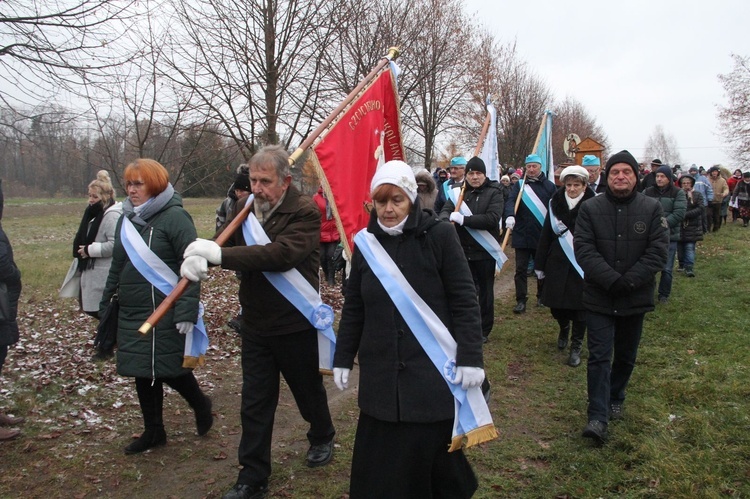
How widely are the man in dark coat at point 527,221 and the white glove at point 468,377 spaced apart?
6002mm

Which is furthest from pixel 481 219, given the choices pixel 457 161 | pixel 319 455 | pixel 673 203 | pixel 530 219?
pixel 673 203

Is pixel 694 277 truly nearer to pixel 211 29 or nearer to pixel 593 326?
pixel 593 326

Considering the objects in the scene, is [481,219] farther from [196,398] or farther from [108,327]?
[108,327]

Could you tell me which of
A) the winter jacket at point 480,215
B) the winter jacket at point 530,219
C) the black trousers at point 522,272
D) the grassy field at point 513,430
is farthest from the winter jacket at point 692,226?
the winter jacket at point 480,215

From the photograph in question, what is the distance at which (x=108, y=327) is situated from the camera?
14.1 feet

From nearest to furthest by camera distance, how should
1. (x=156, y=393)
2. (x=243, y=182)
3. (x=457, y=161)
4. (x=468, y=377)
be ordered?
(x=468, y=377)
(x=156, y=393)
(x=243, y=182)
(x=457, y=161)

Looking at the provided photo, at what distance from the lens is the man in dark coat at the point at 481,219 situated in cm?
695

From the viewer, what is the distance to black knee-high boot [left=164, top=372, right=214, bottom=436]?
4.39 meters

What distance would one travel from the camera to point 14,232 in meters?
23.3

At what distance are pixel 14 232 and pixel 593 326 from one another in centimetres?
2481

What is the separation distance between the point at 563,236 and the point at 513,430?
260 cm

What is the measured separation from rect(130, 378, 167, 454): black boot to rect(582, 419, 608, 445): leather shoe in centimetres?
326

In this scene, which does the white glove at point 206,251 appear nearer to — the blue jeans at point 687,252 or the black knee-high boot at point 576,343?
the black knee-high boot at point 576,343

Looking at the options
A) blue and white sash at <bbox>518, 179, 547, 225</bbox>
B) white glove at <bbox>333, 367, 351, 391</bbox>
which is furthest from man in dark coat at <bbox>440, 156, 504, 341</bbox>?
white glove at <bbox>333, 367, 351, 391</bbox>
